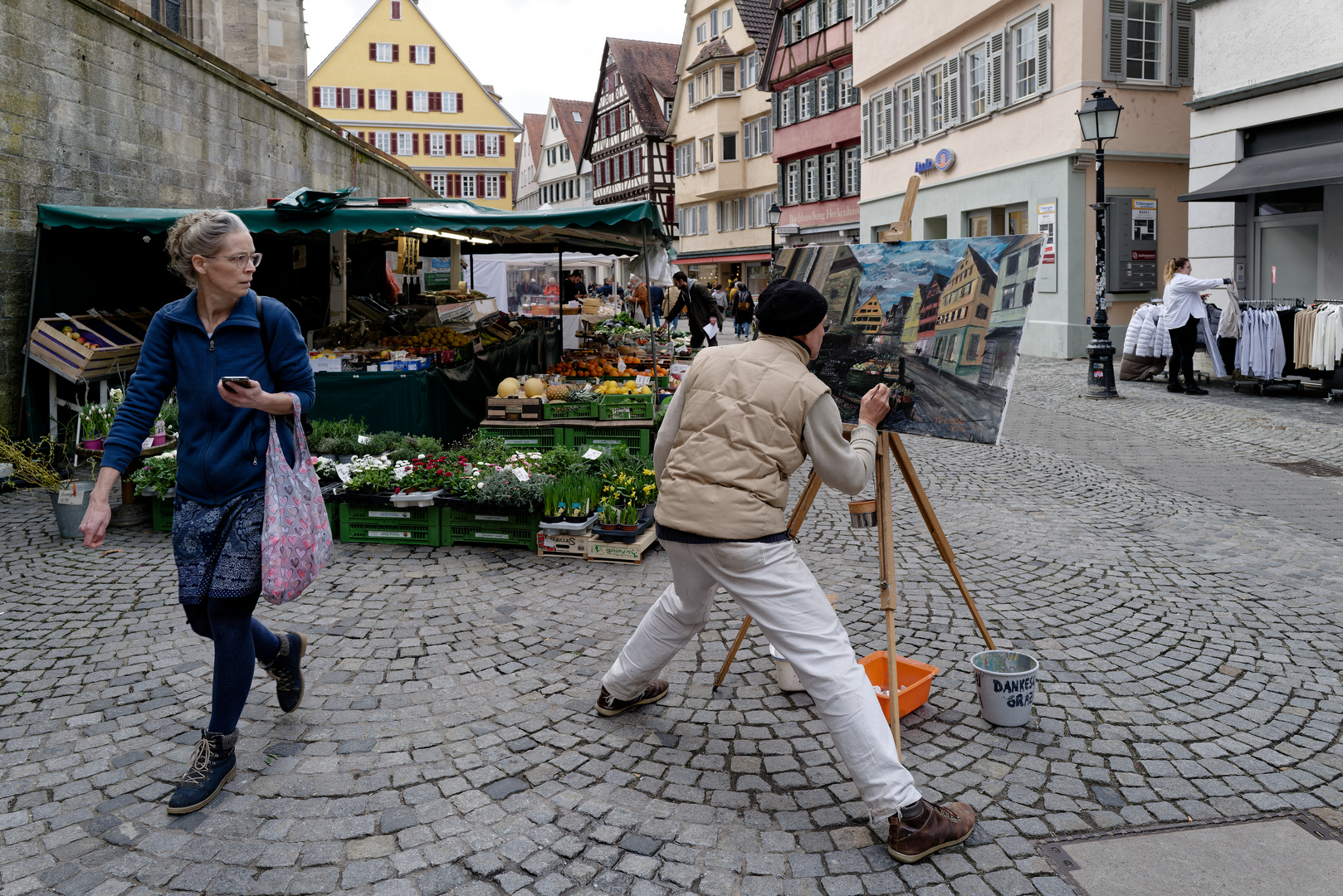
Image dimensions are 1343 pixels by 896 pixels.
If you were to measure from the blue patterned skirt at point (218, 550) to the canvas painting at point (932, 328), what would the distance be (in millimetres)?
2362

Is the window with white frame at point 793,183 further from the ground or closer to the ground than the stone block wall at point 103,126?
further from the ground

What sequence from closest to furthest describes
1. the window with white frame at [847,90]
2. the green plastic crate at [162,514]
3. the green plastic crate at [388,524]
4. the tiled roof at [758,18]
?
1. the green plastic crate at [388,524]
2. the green plastic crate at [162,514]
3. the window with white frame at [847,90]
4. the tiled roof at [758,18]

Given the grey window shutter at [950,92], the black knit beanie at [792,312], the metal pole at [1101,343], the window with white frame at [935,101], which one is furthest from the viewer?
the window with white frame at [935,101]

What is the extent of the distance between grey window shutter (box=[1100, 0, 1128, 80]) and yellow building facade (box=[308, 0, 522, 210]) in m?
48.0

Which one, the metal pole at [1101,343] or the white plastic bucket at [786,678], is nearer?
the white plastic bucket at [786,678]

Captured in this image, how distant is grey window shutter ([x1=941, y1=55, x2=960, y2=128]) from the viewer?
24203 millimetres

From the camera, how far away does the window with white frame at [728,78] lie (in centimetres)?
4503

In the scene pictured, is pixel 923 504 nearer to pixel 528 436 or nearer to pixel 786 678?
pixel 786 678

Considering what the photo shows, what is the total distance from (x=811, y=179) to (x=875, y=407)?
3577 cm

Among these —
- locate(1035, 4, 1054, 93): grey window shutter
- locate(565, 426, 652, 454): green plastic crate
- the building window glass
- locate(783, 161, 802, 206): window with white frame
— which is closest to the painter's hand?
locate(565, 426, 652, 454): green plastic crate

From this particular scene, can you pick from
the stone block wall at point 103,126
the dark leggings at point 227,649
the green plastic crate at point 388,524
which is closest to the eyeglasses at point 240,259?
the dark leggings at point 227,649

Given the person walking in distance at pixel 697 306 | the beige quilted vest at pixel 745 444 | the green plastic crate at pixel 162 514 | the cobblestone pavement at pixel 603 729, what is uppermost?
the person walking in distance at pixel 697 306

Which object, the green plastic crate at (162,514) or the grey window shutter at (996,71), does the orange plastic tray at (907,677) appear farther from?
the grey window shutter at (996,71)

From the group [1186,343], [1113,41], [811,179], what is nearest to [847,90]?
[811,179]
